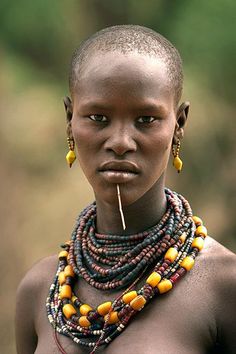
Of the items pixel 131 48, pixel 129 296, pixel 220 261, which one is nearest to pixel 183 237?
pixel 220 261

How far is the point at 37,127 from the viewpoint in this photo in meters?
6.36

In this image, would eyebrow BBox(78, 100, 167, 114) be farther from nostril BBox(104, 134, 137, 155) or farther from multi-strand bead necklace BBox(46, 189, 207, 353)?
multi-strand bead necklace BBox(46, 189, 207, 353)

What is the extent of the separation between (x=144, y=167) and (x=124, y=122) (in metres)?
0.18

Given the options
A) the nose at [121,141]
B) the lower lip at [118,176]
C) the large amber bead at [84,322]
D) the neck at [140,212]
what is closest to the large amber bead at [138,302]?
the large amber bead at [84,322]

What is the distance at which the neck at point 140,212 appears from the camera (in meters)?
3.35

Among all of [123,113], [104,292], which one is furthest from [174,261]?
[123,113]

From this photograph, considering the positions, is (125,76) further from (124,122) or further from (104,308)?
(104,308)

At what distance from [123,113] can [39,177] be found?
3438 mm

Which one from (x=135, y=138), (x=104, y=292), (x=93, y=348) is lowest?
(x=93, y=348)

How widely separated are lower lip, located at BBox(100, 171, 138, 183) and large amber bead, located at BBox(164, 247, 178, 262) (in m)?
0.33

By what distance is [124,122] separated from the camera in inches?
121

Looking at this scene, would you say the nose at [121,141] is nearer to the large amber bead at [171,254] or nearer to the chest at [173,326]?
the large amber bead at [171,254]

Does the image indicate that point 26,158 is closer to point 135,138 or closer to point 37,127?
point 37,127

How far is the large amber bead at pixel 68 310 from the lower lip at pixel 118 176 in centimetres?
58
